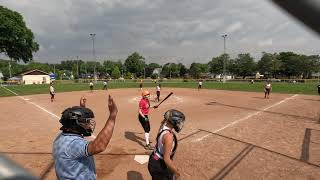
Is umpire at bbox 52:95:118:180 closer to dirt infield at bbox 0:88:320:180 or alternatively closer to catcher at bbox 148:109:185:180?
catcher at bbox 148:109:185:180

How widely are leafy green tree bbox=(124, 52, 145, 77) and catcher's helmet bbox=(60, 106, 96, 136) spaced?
130 m

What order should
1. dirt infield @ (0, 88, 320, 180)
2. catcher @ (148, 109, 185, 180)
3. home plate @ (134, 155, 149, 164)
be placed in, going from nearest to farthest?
catcher @ (148, 109, 185, 180)
dirt infield @ (0, 88, 320, 180)
home plate @ (134, 155, 149, 164)

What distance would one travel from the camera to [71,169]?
3590 mm

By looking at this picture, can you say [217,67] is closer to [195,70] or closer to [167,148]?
[195,70]

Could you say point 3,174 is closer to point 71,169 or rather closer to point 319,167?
point 71,169

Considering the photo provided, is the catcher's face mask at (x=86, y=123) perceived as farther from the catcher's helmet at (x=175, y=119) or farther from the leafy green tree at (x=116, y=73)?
the leafy green tree at (x=116, y=73)

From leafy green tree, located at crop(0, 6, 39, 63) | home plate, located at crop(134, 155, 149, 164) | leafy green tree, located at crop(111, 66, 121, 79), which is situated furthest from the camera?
leafy green tree, located at crop(111, 66, 121, 79)

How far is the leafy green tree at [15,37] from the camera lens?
5488 centimetres

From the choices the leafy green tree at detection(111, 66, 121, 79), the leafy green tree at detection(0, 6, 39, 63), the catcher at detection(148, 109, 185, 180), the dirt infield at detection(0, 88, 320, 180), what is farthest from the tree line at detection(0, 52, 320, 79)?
the catcher at detection(148, 109, 185, 180)

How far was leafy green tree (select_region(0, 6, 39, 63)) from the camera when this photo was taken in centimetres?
5488

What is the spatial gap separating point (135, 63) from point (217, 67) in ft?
105

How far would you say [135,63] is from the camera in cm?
13325

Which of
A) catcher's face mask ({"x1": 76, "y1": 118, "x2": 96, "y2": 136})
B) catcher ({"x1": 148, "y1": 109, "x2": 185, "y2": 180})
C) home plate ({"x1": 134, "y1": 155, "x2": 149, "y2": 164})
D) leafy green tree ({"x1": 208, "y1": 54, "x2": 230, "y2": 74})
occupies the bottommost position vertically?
home plate ({"x1": 134, "y1": 155, "x2": 149, "y2": 164})

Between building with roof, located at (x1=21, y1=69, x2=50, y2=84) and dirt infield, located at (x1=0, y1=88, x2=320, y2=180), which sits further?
building with roof, located at (x1=21, y1=69, x2=50, y2=84)
